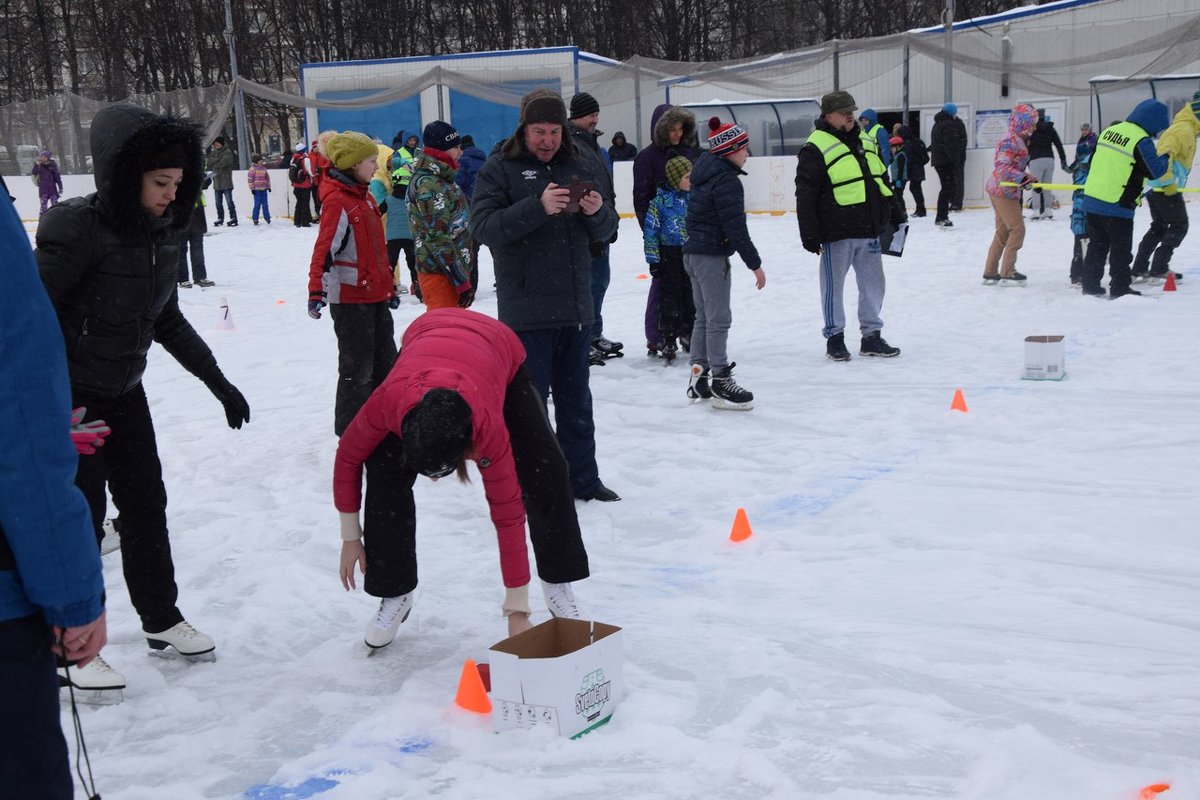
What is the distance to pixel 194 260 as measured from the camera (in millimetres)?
14039

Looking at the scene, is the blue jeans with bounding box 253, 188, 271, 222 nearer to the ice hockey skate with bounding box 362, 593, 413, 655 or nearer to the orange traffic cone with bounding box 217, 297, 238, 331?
the orange traffic cone with bounding box 217, 297, 238, 331

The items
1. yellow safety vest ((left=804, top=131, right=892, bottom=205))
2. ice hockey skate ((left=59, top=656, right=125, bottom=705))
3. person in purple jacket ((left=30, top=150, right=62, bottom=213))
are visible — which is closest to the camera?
ice hockey skate ((left=59, top=656, right=125, bottom=705))

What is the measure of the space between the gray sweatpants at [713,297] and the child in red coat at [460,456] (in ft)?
11.2

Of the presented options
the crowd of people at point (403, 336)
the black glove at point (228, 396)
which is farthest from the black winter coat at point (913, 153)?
the black glove at point (228, 396)

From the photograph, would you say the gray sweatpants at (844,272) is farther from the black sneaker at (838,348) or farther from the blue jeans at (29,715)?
the blue jeans at (29,715)

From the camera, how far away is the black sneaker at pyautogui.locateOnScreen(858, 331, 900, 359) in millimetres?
8422

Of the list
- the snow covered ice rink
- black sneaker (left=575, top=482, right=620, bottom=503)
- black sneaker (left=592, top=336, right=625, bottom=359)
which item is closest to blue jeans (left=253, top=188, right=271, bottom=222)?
the snow covered ice rink

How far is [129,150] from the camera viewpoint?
10.5 feet

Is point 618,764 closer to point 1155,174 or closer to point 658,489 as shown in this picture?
point 658,489

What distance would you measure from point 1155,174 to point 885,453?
5167mm

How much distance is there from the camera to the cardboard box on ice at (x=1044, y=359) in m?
7.36

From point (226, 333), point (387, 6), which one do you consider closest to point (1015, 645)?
point (226, 333)

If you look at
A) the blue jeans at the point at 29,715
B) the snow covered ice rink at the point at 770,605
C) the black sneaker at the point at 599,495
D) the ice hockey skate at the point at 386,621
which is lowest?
the snow covered ice rink at the point at 770,605

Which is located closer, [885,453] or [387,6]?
[885,453]
